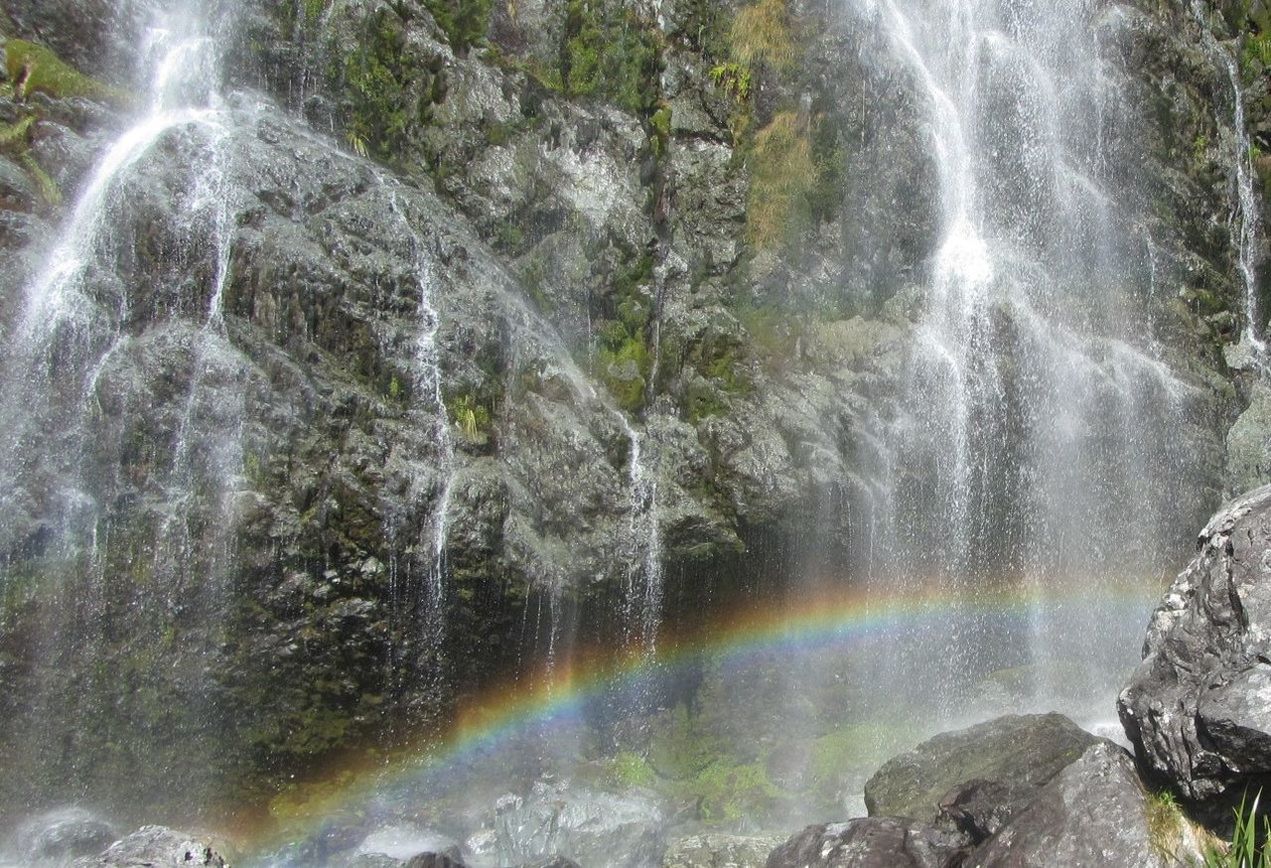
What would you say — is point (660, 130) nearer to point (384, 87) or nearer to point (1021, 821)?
point (384, 87)

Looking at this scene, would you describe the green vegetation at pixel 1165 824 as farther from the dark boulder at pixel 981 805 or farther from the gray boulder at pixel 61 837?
the gray boulder at pixel 61 837

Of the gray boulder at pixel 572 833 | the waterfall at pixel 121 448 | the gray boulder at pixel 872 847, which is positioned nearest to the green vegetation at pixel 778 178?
the waterfall at pixel 121 448

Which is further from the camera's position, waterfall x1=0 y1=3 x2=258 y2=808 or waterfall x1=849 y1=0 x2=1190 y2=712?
waterfall x1=849 y1=0 x2=1190 y2=712

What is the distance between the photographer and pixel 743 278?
56.4 ft

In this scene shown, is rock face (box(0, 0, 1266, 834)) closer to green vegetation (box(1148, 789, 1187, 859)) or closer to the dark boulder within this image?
the dark boulder

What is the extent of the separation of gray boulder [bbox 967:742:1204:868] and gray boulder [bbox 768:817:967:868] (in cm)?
56

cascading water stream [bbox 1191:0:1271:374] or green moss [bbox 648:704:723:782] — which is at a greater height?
cascading water stream [bbox 1191:0:1271:374]

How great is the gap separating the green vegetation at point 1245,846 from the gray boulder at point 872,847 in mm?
2264

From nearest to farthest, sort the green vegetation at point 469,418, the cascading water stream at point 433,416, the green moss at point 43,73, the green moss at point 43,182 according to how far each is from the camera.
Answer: the green moss at point 43,182 → the cascading water stream at point 433,416 → the green moss at point 43,73 → the green vegetation at point 469,418

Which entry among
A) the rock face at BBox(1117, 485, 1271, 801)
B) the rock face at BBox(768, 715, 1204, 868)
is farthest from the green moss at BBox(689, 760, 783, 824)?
the rock face at BBox(1117, 485, 1271, 801)

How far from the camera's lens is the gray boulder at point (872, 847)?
8578 mm

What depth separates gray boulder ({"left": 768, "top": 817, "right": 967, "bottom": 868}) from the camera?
858 cm

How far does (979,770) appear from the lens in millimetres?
10562

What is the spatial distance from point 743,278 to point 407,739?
9.13 meters
